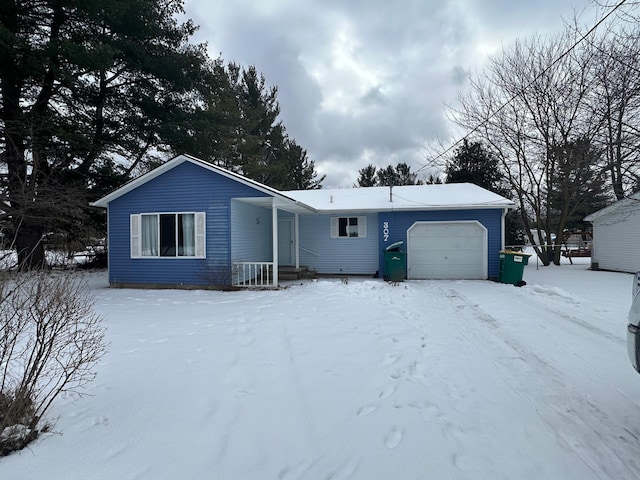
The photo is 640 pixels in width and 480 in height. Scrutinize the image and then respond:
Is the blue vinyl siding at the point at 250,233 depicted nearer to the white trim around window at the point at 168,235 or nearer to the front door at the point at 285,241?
the front door at the point at 285,241

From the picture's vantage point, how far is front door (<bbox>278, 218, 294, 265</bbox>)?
45.6ft

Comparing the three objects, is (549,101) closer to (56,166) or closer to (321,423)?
(321,423)

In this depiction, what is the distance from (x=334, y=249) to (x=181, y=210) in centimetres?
582

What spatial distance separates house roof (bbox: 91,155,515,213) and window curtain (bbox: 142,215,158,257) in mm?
1112

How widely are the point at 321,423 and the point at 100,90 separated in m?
16.4

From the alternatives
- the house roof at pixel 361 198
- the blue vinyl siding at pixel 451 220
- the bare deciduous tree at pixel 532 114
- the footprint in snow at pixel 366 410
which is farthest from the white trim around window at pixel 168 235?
the bare deciduous tree at pixel 532 114

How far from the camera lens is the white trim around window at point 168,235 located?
412 inches

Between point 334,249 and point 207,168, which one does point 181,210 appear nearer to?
point 207,168

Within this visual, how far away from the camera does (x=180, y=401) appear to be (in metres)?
3.16

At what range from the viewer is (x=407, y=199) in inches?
532

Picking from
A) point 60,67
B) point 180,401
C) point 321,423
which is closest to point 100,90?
point 60,67

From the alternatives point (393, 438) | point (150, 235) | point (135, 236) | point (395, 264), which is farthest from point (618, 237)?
point (135, 236)

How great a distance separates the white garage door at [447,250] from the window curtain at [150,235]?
8.67 meters

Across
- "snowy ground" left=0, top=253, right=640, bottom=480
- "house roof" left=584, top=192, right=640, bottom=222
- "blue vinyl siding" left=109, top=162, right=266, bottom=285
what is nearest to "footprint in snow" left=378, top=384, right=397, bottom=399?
"snowy ground" left=0, top=253, right=640, bottom=480
